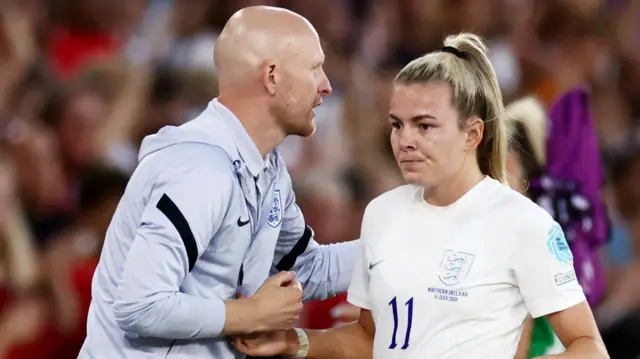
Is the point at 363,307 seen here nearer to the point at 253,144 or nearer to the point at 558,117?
the point at 253,144

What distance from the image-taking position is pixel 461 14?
5145 mm

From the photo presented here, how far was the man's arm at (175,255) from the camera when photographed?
2051 millimetres

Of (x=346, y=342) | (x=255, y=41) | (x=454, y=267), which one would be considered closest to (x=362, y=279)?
(x=346, y=342)

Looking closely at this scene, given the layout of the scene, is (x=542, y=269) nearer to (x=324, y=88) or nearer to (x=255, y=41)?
(x=324, y=88)

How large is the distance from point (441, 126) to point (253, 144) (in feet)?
1.43

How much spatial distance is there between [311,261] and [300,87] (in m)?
0.51

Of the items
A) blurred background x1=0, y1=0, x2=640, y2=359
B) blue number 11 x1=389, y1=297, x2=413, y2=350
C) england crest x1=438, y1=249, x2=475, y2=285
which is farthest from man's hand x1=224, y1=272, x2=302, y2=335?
blurred background x1=0, y1=0, x2=640, y2=359

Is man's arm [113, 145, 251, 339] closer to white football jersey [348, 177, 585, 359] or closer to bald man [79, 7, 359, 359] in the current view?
bald man [79, 7, 359, 359]

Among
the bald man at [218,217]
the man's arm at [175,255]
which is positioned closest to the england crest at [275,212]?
the bald man at [218,217]

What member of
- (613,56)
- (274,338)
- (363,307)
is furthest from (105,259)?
(613,56)

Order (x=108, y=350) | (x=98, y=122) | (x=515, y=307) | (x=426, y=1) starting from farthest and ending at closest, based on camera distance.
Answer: (x=426, y=1)
(x=98, y=122)
(x=108, y=350)
(x=515, y=307)

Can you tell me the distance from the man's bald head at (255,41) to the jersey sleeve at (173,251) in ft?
0.91

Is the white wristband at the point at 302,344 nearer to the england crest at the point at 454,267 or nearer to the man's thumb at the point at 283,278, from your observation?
the man's thumb at the point at 283,278

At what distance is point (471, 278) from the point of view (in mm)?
2047
